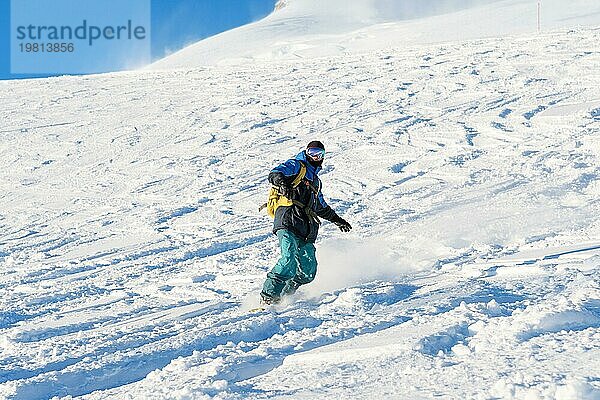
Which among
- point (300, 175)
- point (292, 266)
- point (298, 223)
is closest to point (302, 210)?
point (298, 223)

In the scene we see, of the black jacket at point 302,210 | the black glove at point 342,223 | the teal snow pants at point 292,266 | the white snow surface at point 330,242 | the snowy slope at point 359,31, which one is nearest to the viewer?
the white snow surface at point 330,242

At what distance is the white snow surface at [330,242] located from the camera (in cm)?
358

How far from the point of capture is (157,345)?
441 cm

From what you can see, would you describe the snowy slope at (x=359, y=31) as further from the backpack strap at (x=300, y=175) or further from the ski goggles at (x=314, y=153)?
the backpack strap at (x=300, y=175)

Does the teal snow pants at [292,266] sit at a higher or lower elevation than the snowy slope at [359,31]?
lower

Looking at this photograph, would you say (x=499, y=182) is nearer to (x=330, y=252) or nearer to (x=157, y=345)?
(x=330, y=252)

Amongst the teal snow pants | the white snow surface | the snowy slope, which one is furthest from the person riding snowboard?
the snowy slope

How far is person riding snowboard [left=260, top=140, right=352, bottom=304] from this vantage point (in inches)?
209

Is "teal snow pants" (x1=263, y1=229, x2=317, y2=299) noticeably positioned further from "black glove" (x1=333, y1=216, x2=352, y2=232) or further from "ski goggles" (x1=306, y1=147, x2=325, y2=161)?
"ski goggles" (x1=306, y1=147, x2=325, y2=161)

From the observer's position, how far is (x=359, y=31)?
30766 millimetres

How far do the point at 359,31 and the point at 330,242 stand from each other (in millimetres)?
24761

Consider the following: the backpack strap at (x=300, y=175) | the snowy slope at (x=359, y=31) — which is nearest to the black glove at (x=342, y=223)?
the backpack strap at (x=300, y=175)

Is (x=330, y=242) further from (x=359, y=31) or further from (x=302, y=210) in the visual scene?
(x=359, y=31)

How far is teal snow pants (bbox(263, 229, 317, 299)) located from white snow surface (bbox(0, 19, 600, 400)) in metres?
0.15
